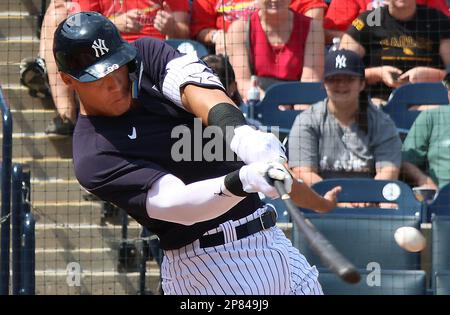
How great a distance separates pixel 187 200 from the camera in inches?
118

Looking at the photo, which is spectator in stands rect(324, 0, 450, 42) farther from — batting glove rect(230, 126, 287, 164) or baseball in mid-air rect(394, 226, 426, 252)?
batting glove rect(230, 126, 287, 164)

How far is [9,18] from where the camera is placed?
7.04m

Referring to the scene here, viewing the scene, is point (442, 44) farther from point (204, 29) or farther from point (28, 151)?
point (28, 151)

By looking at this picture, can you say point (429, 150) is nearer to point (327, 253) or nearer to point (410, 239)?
point (410, 239)

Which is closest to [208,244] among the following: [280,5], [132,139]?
[132,139]

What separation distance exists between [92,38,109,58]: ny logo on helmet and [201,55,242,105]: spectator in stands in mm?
2389

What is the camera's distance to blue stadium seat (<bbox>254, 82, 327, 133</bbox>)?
20.1 ft

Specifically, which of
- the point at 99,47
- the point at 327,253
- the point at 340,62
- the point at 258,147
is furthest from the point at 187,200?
the point at 340,62

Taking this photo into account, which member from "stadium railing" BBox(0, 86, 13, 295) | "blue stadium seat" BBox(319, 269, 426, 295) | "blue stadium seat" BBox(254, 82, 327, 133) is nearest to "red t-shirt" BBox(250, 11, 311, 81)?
"blue stadium seat" BBox(254, 82, 327, 133)

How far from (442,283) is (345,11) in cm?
223

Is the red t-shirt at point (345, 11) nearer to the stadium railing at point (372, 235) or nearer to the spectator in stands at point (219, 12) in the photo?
the spectator in stands at point (219, 12)

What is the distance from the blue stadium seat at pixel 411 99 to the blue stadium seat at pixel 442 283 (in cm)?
128
